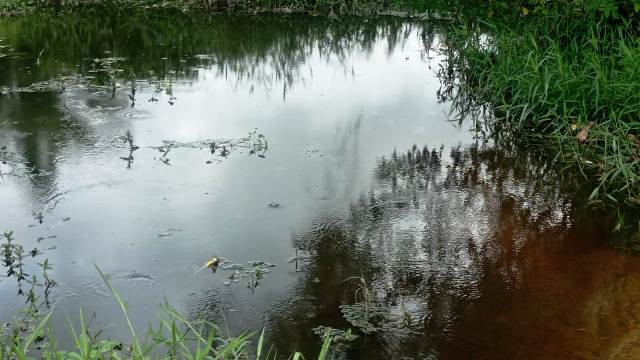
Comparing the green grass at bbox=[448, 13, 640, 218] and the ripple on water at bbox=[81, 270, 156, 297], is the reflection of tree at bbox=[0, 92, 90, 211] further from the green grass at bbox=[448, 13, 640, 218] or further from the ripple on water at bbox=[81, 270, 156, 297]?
the green grass at bbox=[448, 13, 640, 218]

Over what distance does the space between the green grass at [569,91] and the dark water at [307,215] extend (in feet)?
0.88

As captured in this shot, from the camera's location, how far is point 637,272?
3.75 metres

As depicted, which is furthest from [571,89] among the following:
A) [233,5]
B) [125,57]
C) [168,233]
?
[233,5]

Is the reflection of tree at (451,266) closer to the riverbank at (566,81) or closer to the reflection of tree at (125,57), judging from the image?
the riverbank at (566,81)

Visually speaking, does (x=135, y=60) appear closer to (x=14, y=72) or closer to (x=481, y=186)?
(x=14, y=72)

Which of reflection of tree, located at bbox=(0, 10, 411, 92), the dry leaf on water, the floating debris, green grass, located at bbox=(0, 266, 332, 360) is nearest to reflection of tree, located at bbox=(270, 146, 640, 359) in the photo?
green grass, located at bbox=(0, 266, 332, 360)

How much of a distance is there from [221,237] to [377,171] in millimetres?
1478

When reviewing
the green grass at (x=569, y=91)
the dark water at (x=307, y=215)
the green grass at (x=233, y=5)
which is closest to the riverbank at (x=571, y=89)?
the green grass at (x=569, y=91)

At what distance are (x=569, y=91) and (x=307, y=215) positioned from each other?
2.61 meters

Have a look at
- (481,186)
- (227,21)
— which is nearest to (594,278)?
(481,186)

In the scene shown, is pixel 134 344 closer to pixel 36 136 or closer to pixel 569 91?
pixel 36 136

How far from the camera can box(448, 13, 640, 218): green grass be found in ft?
16.5

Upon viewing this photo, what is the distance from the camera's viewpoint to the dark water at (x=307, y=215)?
3.35 metres

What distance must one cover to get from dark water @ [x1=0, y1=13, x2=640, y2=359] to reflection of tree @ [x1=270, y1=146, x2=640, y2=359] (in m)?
0.01
